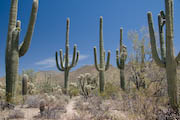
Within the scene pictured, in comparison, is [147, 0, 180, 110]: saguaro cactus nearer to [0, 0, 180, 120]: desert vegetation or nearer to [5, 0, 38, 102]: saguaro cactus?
[0, 0, 180, 120]: desert vegetation

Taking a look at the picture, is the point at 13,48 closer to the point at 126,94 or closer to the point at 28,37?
the point at 28,37

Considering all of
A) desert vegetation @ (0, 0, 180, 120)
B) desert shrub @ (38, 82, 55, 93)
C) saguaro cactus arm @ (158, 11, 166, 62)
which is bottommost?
desert shrub @ (38, 82, 55, 93)

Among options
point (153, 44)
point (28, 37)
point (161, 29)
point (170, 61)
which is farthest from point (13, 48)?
point (161, 29)

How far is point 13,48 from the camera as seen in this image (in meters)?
7.49

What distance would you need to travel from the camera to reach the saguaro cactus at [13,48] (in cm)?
715

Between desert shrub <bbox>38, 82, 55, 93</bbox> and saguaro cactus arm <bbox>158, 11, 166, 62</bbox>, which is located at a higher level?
saguaro cactus arm <bbox>158, 11, 166, 62</bbox>

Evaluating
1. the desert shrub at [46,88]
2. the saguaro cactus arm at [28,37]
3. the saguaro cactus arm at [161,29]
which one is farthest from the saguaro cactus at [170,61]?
the desert shrub at [46,88]

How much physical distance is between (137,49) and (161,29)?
272cm

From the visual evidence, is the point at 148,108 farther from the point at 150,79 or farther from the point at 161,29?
the point at 161,29

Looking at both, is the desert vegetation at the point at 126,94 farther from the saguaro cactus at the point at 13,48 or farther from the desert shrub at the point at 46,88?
the desert shrub at the point at 46,88

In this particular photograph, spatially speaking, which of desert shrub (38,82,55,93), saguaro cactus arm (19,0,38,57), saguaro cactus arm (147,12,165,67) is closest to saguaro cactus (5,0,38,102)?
saguaro cactus arm (19,0,38,57)

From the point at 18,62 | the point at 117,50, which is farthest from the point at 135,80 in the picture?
the point at 18,62

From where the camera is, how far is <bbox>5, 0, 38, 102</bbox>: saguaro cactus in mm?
7148

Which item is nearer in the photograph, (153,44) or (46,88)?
(153,44)
